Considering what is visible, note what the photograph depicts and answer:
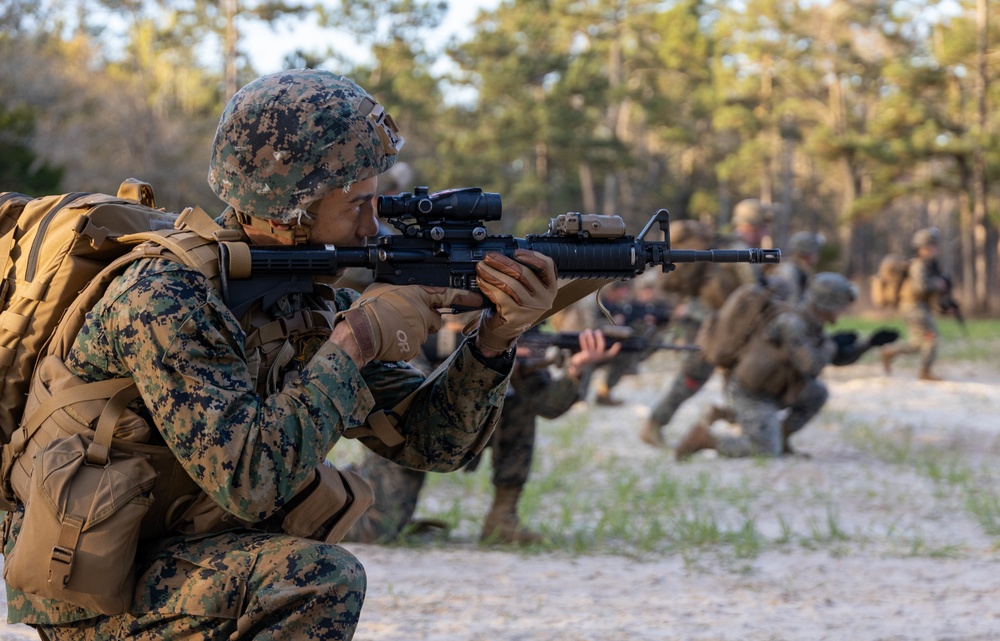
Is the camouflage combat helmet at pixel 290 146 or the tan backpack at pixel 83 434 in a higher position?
Answer: the camouflage combat helmet at pixel 290 146

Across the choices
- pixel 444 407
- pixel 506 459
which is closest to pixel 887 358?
pixel 506 459

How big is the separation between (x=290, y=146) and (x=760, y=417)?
7.19 m

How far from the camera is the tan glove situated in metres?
2.58

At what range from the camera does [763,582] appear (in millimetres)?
5438

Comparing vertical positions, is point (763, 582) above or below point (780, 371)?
below

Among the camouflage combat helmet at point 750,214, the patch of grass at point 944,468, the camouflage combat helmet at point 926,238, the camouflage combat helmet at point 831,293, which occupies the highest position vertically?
the camouflage combat helmet at point 750,214

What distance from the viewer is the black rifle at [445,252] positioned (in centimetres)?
269

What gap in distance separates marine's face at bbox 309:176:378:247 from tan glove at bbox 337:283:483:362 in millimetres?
149

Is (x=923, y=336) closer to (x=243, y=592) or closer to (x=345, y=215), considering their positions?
(x=345, y=215)

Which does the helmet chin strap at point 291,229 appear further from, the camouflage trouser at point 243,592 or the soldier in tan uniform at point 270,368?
the camouflage trouser at point 243,592

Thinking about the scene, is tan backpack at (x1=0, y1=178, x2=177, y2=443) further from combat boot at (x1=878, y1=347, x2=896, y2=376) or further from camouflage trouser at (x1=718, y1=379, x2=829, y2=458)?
combat boot at (x1=878, y1=347, x2=896, y2=376)

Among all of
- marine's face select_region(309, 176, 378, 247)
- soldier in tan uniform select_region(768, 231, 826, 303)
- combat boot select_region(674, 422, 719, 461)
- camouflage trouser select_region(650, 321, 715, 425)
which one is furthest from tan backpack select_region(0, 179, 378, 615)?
soldier in tan uniform select_region(768, 231, 826, 303)

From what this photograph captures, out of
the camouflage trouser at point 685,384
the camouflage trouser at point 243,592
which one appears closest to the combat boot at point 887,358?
the camouflage trouser at point 685,384

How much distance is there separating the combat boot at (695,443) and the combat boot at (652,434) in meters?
0.67
